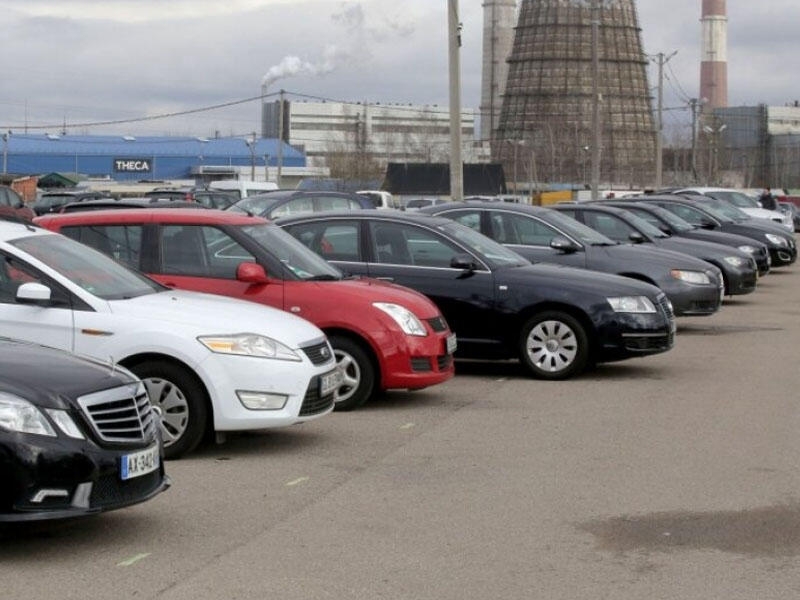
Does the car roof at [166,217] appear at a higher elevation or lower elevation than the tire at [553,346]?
higher

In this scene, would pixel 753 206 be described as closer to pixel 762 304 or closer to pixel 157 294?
pixel 762 304

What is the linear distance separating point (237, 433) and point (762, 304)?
16.3 metres

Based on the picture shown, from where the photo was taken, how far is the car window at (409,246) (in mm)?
14461

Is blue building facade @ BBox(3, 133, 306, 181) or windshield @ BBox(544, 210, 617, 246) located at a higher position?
blue building facade @ BBox(3, 133, 306, 181)

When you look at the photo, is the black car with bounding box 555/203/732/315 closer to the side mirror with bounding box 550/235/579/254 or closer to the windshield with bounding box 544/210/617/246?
the windshield with bounding box 544/210/617/246

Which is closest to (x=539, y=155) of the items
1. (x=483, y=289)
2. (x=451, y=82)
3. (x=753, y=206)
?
(x=753, y=206)

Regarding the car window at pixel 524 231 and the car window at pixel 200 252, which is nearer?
the car window at pixel 200 252

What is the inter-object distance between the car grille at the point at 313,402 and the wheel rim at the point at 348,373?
A: 6.47 feet

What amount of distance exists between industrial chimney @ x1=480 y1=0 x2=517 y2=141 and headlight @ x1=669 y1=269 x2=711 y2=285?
116412mm

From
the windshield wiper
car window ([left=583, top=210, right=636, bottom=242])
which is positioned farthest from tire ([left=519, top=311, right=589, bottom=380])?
car window ([left=583, top=210, right=636, bottom=242])

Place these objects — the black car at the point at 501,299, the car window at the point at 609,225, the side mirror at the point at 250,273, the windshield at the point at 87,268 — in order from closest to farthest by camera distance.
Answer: the windshield at the point at 87,268 → the side mirror at the point at 250,273 → the black car at the point at 501,299 → the car window at the point at 609,225

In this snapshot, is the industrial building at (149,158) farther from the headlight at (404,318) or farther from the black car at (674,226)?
the headlight at (404,318)

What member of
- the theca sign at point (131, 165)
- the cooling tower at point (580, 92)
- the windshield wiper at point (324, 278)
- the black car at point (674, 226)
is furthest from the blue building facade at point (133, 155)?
the windshield wiper at point (324, 278)

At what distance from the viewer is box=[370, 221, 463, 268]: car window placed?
47.4 ft
